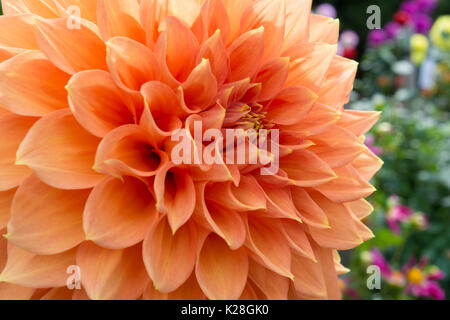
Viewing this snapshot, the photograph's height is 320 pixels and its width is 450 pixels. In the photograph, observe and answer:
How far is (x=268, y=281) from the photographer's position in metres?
0.62

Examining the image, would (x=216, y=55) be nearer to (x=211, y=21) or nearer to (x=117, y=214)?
(x=211, y=21)

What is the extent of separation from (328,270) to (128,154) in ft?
1.07

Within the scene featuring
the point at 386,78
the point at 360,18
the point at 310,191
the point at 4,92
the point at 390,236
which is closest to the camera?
the point at 4,92

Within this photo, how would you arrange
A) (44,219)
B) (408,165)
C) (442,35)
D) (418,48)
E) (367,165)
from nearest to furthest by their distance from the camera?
(44,219) < (367,165) < (408,165) < (418,48) < (442,35)

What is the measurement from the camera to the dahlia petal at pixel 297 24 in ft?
2.16

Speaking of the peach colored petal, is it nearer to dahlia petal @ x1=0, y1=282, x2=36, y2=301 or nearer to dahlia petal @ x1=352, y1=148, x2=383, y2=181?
dahlia petal @ x1=352, y1=148, x2=383, y2=181

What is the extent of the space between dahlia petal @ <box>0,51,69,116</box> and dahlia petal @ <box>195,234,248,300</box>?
0.25m

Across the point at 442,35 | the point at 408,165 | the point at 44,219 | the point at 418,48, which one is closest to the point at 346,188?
the point at 44,219

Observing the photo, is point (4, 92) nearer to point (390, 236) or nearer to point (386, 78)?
point (390, 236)

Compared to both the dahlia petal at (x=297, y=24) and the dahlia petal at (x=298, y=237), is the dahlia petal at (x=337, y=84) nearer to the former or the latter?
the dahlia petal at (x=297, y=24)

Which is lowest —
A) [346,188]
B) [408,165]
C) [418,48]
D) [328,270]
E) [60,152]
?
[408,165]
